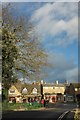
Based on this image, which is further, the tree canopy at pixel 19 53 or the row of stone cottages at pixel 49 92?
the row of stone cottages at pixel 49 92

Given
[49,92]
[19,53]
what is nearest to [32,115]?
[19,53]

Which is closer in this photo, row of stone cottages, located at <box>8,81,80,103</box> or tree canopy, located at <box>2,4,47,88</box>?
tree canopy, located at <box>2,4,47,88</box>

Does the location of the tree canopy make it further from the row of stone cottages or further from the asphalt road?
the row of stone cottages

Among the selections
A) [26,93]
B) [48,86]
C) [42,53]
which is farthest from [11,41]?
[48,86]

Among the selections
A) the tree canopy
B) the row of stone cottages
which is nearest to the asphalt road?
the tree canopy

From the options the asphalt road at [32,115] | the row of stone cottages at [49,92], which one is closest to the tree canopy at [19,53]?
the asphalt road at [32,115]

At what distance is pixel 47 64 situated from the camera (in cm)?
3091

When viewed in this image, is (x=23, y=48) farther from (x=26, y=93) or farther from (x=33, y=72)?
(x=26, y=93)

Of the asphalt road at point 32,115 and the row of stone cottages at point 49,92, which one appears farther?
the row of stone cottages at point 49,92

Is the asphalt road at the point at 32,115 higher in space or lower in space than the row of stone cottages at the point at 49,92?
lower

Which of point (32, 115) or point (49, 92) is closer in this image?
point (32, 115)

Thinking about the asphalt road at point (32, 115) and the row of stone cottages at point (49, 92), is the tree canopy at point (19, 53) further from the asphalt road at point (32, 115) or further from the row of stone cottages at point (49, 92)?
the row of stone cottages at point (49, 92)

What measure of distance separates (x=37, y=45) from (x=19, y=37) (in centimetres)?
255

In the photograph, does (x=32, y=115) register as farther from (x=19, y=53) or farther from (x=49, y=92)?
(x=49, y=92)
